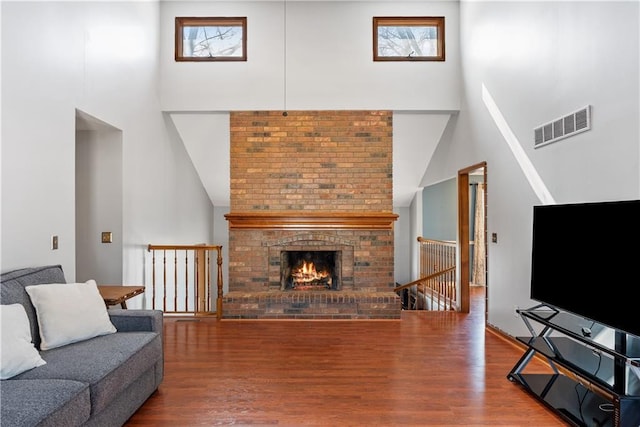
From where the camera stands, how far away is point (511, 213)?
4324mm

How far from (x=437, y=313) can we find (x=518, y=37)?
344 cm

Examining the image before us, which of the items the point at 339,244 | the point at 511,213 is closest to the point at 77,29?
the point at 339,244

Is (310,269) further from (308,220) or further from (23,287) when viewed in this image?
(23,287)

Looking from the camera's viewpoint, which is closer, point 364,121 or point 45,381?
point 45,381

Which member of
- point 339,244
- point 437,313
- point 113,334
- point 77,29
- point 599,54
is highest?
point 77,29

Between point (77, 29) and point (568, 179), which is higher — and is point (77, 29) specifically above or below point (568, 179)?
above

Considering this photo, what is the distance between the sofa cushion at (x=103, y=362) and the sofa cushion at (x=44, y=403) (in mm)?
103

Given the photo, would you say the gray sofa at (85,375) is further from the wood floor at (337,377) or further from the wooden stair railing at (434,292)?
the wooden stair railing at (434,292)

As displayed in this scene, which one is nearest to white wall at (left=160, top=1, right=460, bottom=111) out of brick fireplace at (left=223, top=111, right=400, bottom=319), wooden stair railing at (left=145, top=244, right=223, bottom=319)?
brick fireplace at (left=223, top=111, right=400, bottom=319)

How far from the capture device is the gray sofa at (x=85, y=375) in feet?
5.95

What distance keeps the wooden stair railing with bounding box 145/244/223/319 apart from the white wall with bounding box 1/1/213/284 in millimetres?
272

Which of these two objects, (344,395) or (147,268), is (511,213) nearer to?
(344,395)

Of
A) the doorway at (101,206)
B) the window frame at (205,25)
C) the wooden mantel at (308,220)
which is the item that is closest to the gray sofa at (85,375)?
the doorway at (101,206)

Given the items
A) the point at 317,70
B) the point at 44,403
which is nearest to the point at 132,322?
the point at 44,403
